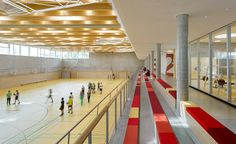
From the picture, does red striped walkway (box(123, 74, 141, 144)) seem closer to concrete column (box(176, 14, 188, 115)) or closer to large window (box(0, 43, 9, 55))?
concrete column (box(176, 14, 188, 115))

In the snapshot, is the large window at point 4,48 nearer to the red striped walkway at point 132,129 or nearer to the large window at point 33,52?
the large window at point 33,52

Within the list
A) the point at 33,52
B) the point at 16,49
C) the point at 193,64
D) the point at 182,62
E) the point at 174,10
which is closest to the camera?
the point at 174,10

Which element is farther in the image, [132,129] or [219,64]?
[219,64]

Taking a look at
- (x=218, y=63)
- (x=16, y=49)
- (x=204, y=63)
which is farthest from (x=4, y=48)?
(x=218, y=63)

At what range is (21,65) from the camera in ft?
126

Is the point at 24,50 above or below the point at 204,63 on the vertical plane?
above

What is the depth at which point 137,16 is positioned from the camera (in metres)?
9.20

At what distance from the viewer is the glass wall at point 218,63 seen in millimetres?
10711

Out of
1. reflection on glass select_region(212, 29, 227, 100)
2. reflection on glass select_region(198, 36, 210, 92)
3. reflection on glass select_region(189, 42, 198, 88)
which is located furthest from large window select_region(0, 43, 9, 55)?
reflection on glass select_region(212, 29, 227, 100)

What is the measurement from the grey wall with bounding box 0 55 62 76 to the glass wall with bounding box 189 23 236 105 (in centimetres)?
2802

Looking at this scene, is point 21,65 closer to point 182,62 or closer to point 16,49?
point 16,49

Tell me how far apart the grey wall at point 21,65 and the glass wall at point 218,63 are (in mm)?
28025

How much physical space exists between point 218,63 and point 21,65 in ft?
113

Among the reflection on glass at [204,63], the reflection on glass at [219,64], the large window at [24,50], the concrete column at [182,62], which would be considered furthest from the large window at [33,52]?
the concrete column at [182,62]
